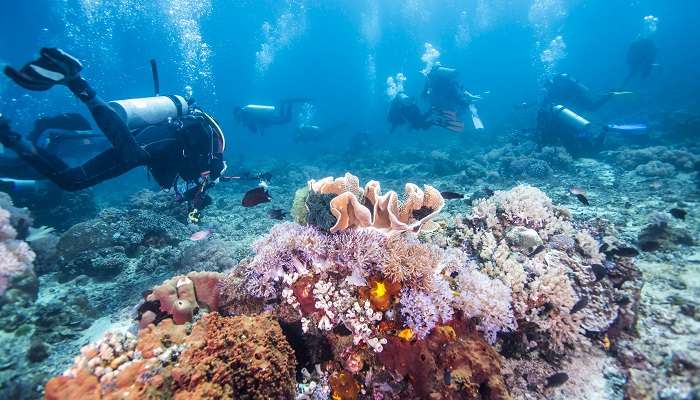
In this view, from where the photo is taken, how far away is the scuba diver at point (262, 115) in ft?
71.6

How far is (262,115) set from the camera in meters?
21.9

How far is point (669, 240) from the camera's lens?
5.39 metres

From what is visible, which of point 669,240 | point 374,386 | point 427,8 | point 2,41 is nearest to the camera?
point 374,386

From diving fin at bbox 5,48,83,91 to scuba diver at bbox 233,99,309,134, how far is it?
17403mm

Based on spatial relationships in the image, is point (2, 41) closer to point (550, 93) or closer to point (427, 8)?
point (550, 93)

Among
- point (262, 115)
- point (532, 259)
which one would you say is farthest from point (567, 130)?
point (262, 115)

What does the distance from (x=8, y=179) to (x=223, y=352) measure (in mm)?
11903

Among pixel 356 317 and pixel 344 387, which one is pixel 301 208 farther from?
pixel 344 387

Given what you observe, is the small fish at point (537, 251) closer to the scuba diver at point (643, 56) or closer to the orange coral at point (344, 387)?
the orange coral at point (344, 387)

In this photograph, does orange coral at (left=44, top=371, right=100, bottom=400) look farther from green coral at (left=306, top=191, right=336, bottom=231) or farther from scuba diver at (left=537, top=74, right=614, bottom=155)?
scuba diver at (left=537, top=74, right=614, bottom=155)

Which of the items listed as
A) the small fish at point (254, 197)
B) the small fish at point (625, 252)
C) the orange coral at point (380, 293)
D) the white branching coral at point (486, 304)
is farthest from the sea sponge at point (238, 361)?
the small fish at point (625, 252)

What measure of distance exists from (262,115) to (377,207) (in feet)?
67.7

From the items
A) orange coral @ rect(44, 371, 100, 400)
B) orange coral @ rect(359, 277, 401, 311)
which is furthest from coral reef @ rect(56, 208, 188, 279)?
orange coral @ rect(359, 277, 401, 311)

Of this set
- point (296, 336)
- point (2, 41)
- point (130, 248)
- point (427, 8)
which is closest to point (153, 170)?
point (130, 248)
